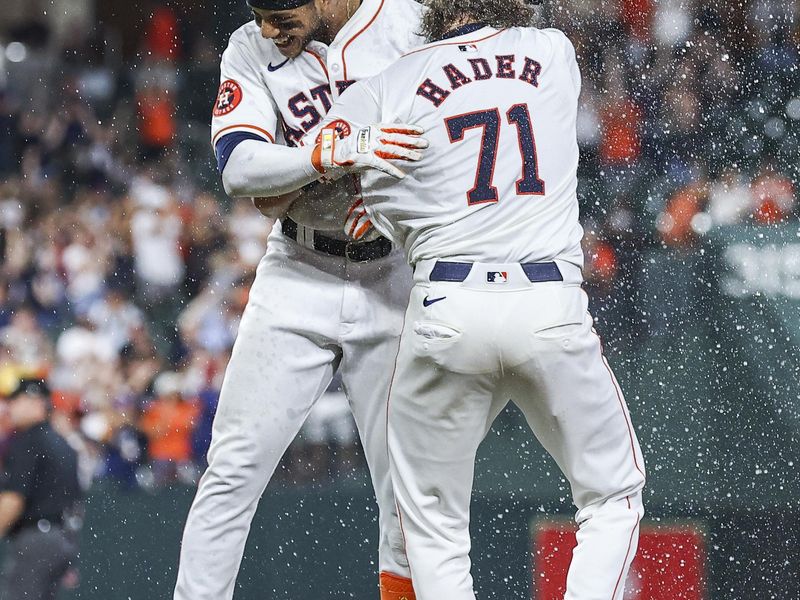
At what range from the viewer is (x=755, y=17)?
4578mm

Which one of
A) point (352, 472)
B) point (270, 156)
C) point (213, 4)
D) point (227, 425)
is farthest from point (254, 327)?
point (213, 4)

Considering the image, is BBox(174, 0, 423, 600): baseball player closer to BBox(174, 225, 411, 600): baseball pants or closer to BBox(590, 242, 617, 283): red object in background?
BBox(174, 225, 411, 600): baseball pants

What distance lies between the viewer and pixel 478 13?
2277mm

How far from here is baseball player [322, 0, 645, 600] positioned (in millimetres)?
2182

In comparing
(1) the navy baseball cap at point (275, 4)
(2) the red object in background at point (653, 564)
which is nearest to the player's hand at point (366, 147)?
(1) the navy baseball cap at point (275, 4)

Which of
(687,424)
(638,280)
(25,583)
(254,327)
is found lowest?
(25,583)

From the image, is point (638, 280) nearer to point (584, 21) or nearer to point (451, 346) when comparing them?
point (584, 21)

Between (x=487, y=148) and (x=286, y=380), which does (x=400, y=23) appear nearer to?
(x=487, y=148)

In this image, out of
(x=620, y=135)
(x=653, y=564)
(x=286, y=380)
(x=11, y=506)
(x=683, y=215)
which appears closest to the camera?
(x=286, y=380)

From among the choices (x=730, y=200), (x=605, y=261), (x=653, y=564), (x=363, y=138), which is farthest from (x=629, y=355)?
(x=363, y=138)

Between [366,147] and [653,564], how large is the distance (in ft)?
6.07

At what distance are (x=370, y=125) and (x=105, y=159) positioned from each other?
16.4 feet

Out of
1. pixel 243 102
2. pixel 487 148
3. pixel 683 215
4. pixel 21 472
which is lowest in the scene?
pixel 21 472

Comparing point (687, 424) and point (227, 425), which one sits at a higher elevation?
point (227, 425)
